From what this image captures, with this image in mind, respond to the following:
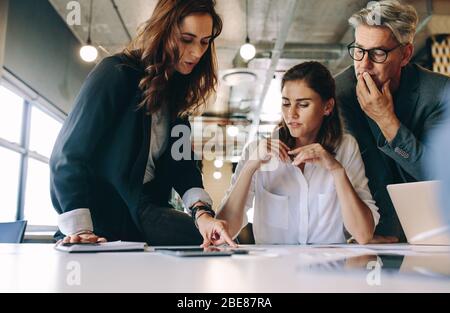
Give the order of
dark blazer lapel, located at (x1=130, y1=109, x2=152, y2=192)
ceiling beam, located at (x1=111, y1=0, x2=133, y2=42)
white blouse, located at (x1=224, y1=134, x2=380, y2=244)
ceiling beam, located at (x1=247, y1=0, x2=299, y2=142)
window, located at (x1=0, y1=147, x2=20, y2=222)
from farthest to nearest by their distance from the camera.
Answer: ceiling beam, located at (x1=247, y1=0, x2=299, y2=142), window, located at (x1=0, y1=147, x2=20, y2=222), ceiling beam, located at (x1=111, y1=0, x2=133, y2=42), white blouse, located at (x1=224, y1=134, x2=380, y2=244), dark blazer lapel, located at (x1=130, y1=109, x2=152, y2=192)

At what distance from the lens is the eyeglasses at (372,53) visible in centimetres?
229

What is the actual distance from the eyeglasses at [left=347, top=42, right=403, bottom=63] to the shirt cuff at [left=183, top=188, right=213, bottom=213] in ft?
4.13

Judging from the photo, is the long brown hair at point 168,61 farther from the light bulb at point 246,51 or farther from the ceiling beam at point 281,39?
the light bulb at point 246,51

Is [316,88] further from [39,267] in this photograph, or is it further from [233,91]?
[233,91]

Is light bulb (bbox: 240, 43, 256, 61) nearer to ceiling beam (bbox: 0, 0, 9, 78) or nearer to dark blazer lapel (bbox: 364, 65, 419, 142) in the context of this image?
dark blazer lapel (bbox: 364, 65, 419, 142)

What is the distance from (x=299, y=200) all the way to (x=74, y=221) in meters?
1.22

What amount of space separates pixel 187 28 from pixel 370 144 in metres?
1.20

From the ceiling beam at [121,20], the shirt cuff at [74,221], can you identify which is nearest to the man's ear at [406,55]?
the ceiling beam at [121,20]

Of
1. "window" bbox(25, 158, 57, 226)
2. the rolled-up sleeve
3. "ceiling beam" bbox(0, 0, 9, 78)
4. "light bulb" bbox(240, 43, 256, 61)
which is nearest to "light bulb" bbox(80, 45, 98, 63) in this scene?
"ceiling beam" bbox(0, 0, 9, 78)

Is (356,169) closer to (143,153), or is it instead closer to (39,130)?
(143,153)

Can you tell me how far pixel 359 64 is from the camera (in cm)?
237

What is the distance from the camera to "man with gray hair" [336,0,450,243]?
2252 millimetres

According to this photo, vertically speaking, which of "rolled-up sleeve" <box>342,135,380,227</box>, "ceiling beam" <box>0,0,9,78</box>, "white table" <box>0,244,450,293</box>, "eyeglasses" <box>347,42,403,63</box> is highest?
"ceiling beam" <box>0,0,9,78</box>

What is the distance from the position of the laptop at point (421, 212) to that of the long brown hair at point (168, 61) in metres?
1.14
